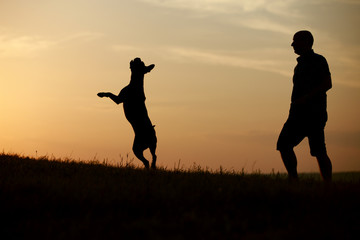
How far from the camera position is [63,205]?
7.32 m

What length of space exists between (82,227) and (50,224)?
0.49m

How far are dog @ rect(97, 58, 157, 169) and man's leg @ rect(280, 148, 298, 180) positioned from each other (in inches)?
141

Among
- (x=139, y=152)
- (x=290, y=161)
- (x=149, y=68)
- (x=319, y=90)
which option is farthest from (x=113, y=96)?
(x=319, y=90)

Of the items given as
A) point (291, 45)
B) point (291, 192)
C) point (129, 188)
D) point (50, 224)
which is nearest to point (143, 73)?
point (291, 45)

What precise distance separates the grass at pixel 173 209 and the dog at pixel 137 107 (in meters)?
2.73

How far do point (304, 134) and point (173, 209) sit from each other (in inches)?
148

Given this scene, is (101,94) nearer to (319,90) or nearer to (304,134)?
(304,134)

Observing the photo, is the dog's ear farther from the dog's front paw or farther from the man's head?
the man's head

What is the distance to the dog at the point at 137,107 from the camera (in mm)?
12156

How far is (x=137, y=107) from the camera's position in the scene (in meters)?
12.2

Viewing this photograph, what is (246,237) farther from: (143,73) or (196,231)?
(143,73)

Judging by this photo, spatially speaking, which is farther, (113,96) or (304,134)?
(113,96)

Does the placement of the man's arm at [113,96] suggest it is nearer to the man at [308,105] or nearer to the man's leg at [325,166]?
the man at [308,105]

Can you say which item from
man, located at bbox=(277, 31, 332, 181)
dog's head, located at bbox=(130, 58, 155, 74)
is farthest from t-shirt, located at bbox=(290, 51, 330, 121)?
dog's head, located at bbox=(130, 58, 155, 74)
